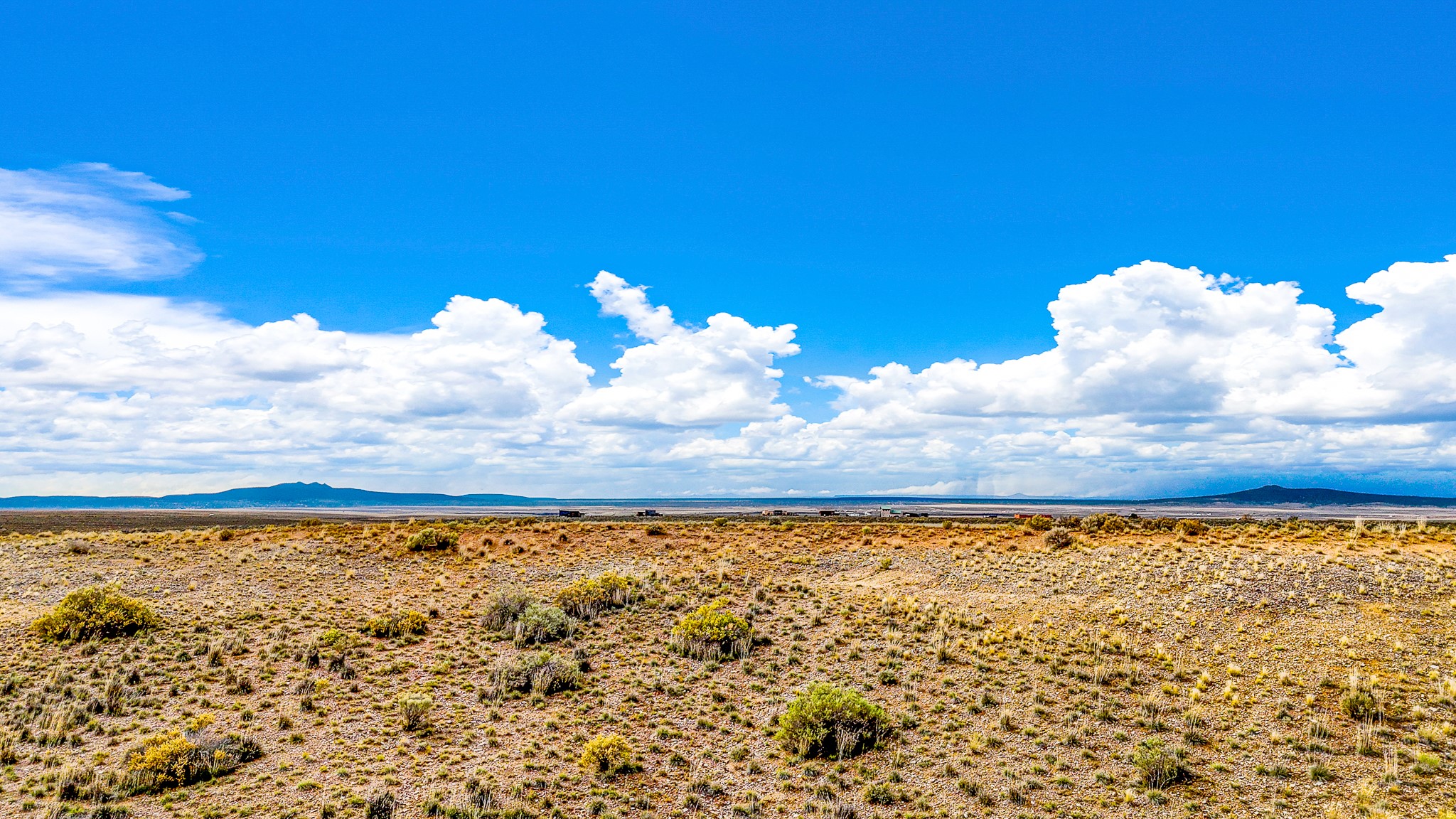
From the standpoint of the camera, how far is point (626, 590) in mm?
31219

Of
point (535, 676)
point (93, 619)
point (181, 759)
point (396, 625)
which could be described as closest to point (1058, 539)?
point (535, 676)

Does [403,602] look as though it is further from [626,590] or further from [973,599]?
[973,599]

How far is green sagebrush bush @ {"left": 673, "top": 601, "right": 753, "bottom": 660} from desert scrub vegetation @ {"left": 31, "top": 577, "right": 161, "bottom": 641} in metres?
19.5

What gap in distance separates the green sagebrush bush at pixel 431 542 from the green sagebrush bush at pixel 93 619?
16.7 meters

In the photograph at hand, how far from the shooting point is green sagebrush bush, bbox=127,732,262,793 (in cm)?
1600

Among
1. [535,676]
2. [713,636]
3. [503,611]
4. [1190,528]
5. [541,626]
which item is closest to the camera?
[535,676]

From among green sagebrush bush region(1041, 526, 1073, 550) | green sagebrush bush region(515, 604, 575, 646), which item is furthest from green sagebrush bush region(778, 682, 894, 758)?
green sagebrush bush region(1041, 526, 1073, 550)

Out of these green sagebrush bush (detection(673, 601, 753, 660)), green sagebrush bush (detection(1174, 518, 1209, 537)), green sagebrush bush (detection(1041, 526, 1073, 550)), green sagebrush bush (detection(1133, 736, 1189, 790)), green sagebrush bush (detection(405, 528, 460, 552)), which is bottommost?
green sagebrush bush (detection(1133, 736, 1189, 790))

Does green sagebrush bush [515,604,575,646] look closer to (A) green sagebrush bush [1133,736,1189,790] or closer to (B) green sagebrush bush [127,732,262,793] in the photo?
(B) green sagebrush bush [127,732,262,793]

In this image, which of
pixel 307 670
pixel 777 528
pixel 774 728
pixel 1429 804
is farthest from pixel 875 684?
pixel 777 528

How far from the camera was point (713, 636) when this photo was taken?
25.5 metres

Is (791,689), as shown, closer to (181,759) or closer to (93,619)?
(181,759)

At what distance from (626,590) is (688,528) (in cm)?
2007

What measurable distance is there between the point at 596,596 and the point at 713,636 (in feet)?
22.8
